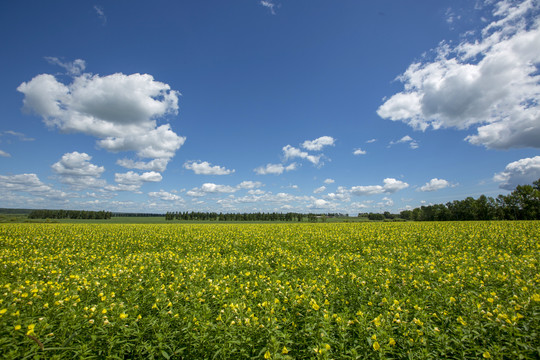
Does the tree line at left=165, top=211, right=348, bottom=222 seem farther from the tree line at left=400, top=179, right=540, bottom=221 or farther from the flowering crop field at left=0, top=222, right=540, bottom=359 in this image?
the flowering crop field at left=0, top=222, right=540, bottom=359

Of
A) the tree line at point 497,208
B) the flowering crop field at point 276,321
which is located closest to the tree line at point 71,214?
the flowering crop field at point 276,321

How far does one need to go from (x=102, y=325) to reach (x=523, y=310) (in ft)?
25.7

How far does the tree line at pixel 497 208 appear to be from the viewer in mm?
67312

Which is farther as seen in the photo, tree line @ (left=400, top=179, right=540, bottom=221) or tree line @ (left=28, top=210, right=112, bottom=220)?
tree line @ (left=28, top=210, right=112, bottom=220)

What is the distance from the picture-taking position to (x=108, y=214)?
124000 millimetres

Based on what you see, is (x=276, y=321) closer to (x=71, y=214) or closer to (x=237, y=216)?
(x=237, y=216)

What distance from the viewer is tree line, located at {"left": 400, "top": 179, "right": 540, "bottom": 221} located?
2650 inches

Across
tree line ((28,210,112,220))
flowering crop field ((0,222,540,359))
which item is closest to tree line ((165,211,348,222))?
tree line ((28,210,112,220))

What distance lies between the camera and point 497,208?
251 ft

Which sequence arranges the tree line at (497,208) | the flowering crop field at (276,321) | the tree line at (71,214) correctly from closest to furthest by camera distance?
the flowering crop field at (276,321) < the tree line at (497,208) < the tree line at (71,214)

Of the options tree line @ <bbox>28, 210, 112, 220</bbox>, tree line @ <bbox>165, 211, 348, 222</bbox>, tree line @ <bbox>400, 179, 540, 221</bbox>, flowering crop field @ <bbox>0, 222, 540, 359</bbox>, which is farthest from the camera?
tree line @ <bbox>165, 211, 348, 222</bbox>

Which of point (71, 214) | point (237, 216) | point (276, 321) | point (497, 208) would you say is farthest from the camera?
point (237, 216)

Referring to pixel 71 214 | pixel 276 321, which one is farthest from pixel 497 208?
pixel 71 214

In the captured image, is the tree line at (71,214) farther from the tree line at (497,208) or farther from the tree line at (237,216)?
the tree line at (497,208)
